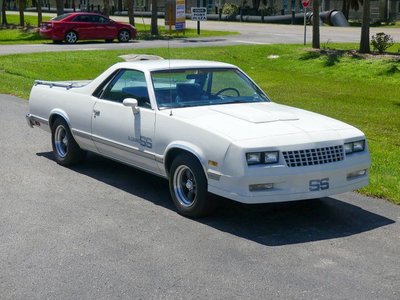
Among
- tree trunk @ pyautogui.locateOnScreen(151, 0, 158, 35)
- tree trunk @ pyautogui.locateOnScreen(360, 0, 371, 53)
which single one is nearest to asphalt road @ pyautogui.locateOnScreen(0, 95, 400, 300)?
Answer: tree trunk @ pyautogui.locateOnScreen(360, 0, 371, 53)

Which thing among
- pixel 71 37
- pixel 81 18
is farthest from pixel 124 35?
pixel 71 37

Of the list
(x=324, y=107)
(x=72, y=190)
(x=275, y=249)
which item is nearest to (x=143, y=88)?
(x=72, y=190)

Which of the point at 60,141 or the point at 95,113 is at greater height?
the point at 95,113

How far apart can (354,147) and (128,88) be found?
270 cm

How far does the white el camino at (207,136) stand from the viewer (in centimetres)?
621

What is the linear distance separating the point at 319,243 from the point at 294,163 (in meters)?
0.76

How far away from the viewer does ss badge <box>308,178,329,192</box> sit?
6.32 m

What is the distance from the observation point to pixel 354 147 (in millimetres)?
6785

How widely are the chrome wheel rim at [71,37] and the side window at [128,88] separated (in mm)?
27270

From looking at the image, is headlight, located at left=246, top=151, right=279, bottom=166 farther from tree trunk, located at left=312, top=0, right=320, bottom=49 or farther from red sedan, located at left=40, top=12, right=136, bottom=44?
red sedan, located at left=40, top=12, right=136, bottom=44

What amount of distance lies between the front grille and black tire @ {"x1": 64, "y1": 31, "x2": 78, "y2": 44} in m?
29.5

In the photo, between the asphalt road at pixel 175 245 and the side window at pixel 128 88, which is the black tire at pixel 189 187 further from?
the side window at pixel 128 88

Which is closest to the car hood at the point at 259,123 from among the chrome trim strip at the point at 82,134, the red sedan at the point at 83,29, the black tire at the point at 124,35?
the chrome trim strip at the point at 82,134

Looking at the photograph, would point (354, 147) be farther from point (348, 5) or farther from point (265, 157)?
point (348, 5)
